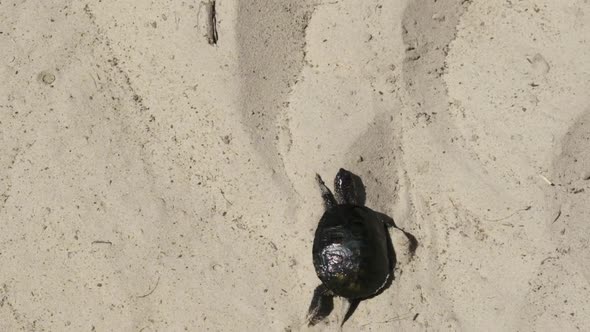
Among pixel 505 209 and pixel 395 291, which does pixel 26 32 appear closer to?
pixel 395 291

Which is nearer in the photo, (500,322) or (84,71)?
(500,322)

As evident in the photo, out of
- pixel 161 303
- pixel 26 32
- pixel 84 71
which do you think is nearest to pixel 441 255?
pixel 161 303

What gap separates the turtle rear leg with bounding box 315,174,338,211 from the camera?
277cm

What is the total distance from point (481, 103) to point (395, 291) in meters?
A: 0.93

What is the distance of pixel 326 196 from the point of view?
2.78 metres

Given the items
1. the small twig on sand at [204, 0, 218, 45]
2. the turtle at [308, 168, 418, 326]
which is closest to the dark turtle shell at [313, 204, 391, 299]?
the turtle at [308, 168, 418, 326]

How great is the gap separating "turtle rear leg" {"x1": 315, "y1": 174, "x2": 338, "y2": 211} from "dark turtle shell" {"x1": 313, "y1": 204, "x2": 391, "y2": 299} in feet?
0.11

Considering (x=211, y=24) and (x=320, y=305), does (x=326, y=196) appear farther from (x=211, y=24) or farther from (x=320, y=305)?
(x=211, y=24)

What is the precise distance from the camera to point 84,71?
2.94 meters

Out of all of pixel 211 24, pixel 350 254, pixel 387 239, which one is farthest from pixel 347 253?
pixel 211 24

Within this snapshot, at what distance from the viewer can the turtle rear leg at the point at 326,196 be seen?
2771 mm

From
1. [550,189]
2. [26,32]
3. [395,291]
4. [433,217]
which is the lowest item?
[395,291]

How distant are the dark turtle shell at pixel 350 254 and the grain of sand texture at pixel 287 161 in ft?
0.32

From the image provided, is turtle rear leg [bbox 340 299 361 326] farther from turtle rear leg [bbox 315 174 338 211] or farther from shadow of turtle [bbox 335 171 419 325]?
turtle rear leg [bbox 315 174 338 211]
